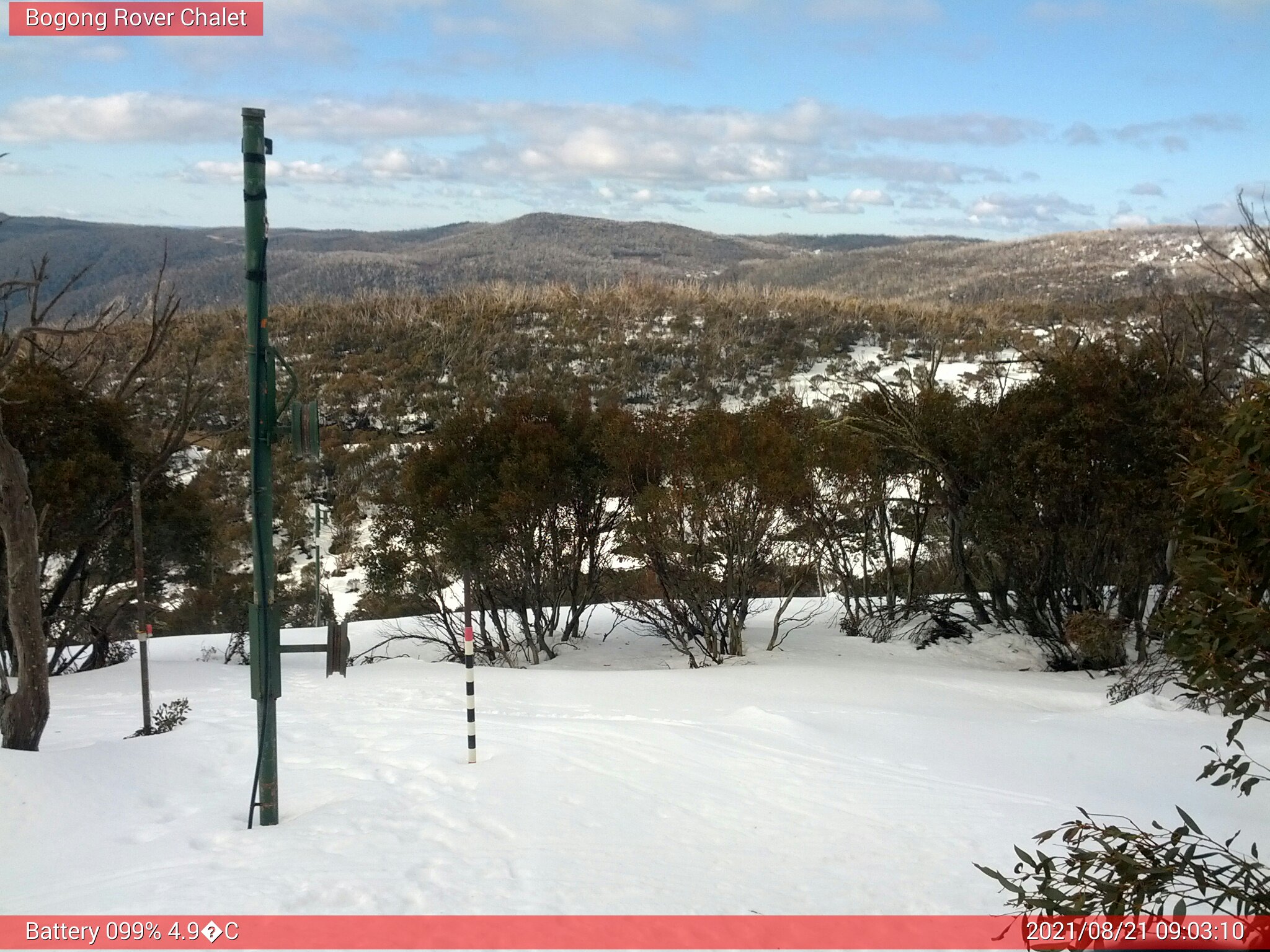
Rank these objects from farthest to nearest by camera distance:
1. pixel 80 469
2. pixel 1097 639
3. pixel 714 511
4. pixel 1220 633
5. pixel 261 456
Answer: pixel 714 511 < pixel 80 469 < pixel 1097 639 < pixel 261 456 < pixel 1220 633

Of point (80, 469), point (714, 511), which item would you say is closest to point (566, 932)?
point (714, 511)

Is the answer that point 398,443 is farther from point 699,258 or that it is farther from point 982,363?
point 699,258

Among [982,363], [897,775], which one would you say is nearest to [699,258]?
[982,363]

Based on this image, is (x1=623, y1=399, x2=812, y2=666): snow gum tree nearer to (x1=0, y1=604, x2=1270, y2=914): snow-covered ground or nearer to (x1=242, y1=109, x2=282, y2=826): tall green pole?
(x1=0, y1=604, x2=1270, y2=914): snow-covered ground

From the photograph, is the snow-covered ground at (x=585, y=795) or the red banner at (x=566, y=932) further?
the snow-covered ground at (x=585, y=795)

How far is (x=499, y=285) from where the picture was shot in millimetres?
52438

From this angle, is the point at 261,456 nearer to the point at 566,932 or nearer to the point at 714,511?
the point at 566,932

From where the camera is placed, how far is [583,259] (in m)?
112

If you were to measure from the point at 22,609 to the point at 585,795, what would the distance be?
4.44 metres

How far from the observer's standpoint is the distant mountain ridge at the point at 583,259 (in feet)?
252

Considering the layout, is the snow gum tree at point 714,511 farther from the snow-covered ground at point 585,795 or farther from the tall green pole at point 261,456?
the tall green pole at point 261,456

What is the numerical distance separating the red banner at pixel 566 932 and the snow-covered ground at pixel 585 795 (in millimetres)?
118

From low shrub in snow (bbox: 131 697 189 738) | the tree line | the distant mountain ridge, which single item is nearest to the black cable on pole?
low shrub in snow (bbox: 131 697 189 738)

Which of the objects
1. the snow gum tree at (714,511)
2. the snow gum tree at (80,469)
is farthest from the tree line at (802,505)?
the snow gum tree at (80,469)
